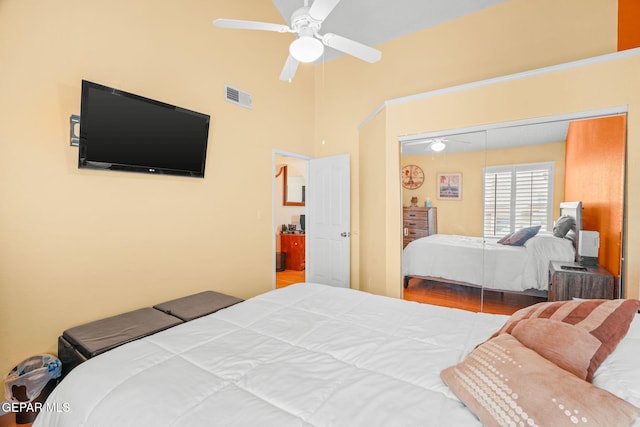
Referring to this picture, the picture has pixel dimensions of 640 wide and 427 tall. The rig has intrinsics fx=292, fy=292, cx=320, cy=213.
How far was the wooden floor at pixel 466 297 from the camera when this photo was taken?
2959 millimetres

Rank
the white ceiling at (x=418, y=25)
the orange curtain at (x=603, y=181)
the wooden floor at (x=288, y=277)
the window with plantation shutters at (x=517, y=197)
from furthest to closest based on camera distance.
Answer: the wooden floor at (x=288, y=277) → the white ceiling at (x=418, y=25) → the window with plantation shutters at (x=517, y=197) → the orange curtain at (x=603, y=181)

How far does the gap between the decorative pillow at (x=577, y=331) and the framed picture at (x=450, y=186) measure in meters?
2.08

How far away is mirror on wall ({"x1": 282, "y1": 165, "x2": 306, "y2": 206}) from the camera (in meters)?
6.12

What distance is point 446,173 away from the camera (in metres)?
3.23

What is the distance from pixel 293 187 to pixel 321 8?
442 cm

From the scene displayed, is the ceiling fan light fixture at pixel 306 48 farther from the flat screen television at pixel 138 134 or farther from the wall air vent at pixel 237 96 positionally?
the wall air vent at pixel 237 96

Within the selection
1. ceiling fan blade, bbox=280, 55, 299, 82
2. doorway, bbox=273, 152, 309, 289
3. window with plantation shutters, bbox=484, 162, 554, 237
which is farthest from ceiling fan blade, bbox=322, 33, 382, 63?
doorway, bbox=273, 152, 309, 289

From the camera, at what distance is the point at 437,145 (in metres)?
3.29

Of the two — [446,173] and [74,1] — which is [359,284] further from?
[74,1]

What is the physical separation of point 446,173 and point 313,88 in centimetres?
259

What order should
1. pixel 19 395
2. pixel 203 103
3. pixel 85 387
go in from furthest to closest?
1. pixel 203 103
2. pixel 19 395
3. pixel 85 387

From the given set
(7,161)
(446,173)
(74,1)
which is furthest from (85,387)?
(446,173)

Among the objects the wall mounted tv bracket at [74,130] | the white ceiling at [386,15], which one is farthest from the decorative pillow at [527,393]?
the white ceiling at [386,15]

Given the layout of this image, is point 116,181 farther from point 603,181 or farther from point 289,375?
point 603,181
